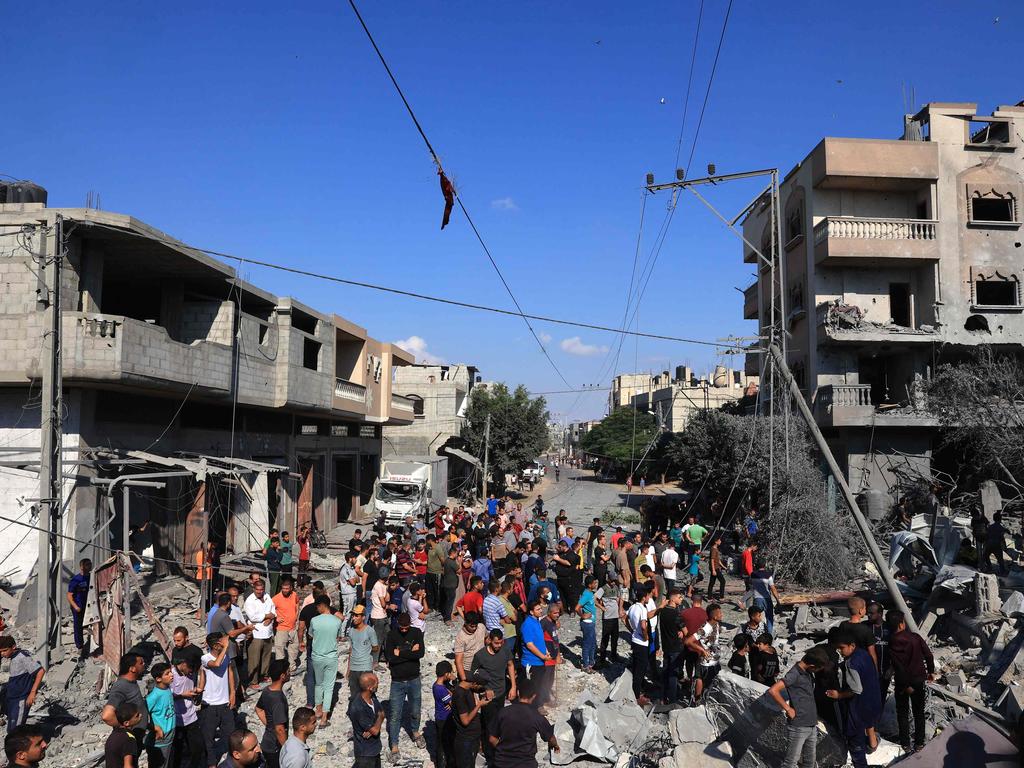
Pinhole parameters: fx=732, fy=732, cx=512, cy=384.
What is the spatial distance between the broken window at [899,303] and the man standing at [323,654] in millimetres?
23892

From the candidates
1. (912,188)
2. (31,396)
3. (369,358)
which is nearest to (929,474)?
(912,188)

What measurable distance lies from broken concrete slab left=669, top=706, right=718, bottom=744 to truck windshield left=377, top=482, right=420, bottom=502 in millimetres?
20317

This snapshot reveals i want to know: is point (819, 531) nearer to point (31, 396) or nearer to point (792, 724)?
point (792, 724)

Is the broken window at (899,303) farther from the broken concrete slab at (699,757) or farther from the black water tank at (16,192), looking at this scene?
the black water tank at (16,192)

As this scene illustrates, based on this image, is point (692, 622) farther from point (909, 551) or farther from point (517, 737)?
point (909, 551)

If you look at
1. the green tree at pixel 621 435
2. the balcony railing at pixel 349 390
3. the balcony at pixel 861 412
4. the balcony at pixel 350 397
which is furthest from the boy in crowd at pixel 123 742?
the green tree at pixel 621 435

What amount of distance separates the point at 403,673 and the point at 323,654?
1.19 m

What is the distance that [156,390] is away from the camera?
14.8 meters

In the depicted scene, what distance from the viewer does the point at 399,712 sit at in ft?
24.9

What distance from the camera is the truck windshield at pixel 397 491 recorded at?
27141 mm

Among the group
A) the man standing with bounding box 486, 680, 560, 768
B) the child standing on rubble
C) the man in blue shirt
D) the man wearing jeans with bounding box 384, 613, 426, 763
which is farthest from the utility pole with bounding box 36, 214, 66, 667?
the child standing on rubble

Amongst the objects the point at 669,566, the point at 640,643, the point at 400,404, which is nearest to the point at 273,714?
the point at 640,643

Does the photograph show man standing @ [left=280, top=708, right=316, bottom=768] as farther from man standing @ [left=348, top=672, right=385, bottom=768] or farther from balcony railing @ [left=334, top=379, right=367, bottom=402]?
balcony railing @ [left=334, top=379, right=367, bottom=402]

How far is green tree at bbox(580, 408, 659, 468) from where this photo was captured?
6347 cm
